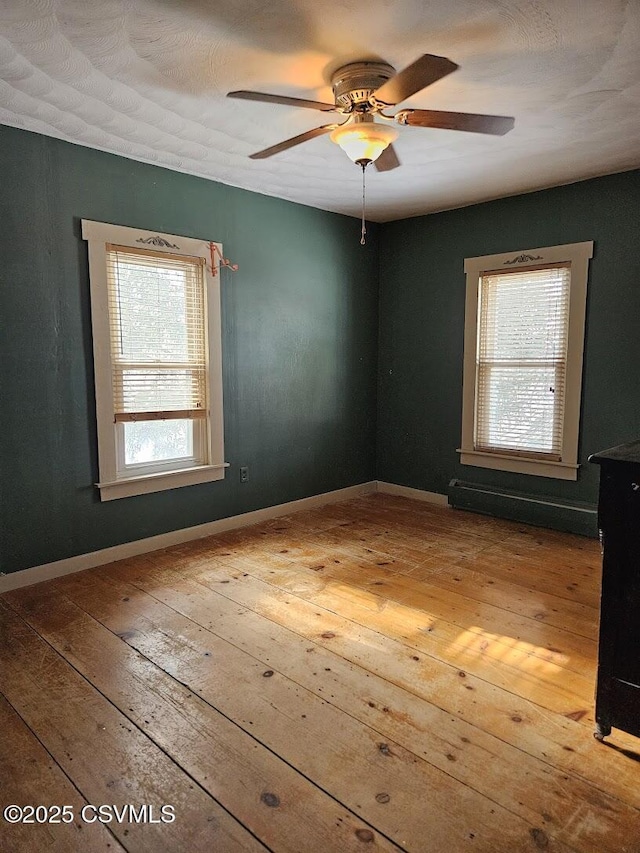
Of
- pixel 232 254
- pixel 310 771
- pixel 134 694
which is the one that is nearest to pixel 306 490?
pixel 232 254

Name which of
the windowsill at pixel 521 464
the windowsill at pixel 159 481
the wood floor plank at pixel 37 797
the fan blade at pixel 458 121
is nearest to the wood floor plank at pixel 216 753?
the wood floor plank at pixel 37 797

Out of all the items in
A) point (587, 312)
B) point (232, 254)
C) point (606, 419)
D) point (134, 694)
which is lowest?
point (134, 694)

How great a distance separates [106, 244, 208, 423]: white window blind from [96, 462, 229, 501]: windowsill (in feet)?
1.32

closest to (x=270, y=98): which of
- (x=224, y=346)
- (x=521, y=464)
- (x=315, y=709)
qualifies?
(x=224, y=346)

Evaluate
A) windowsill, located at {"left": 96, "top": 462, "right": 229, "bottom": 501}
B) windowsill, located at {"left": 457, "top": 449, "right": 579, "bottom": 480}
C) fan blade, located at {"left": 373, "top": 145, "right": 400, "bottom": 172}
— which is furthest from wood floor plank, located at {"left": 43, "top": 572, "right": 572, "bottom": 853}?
windowsill, located at {"left": 457, "top": 449, "right": 579, "bottom": 480}

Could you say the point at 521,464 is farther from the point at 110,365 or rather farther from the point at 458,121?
the point at 110,365

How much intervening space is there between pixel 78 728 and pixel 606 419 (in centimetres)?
379

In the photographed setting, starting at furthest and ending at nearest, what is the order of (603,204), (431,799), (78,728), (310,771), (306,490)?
(306,490) < (603,204) < (78,728) < (310,771) < (431,799)

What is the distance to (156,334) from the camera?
12.3ft

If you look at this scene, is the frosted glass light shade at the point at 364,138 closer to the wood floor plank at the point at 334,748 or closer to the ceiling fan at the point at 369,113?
the ceiling fan at the point at 369,113

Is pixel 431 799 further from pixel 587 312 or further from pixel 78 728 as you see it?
pixel 587 312

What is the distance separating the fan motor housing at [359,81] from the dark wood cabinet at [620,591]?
5.99 feet

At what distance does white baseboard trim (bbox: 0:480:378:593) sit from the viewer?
3256 mm

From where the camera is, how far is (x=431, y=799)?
1653 millimetres
